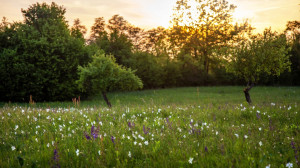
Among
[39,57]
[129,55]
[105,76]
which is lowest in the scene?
[105,76]

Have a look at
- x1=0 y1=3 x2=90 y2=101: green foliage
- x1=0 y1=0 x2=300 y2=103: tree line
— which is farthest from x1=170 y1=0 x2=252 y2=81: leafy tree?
x1=0 y1=3 x2=90 y2=101: green foliage

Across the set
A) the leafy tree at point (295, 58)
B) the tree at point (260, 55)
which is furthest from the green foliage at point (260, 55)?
the leafy tree at point (295, 58)

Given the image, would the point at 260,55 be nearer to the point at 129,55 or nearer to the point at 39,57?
the point at 39,57

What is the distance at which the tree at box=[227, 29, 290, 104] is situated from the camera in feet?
45.9

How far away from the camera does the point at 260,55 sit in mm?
13914

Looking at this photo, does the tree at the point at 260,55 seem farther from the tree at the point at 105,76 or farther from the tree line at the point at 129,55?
the tree at the point at 105,76

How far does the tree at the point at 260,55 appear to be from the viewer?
551 inches

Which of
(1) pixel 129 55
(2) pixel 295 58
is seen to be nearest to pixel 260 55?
(1) pixel 129 55

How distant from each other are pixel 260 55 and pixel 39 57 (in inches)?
997

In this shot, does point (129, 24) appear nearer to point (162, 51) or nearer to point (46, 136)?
point (162, 51)

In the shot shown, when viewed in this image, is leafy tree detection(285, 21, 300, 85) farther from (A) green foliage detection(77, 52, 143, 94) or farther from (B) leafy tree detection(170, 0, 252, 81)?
(A) green foliage detection(77, 52, 143, 94)

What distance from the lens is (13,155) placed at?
395cm

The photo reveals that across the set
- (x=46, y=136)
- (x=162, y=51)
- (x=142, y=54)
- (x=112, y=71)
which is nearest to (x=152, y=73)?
(x=142, y=54)

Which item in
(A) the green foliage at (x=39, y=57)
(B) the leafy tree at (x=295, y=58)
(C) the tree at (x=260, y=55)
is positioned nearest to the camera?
(C) the tree at (x=260, y=55)
